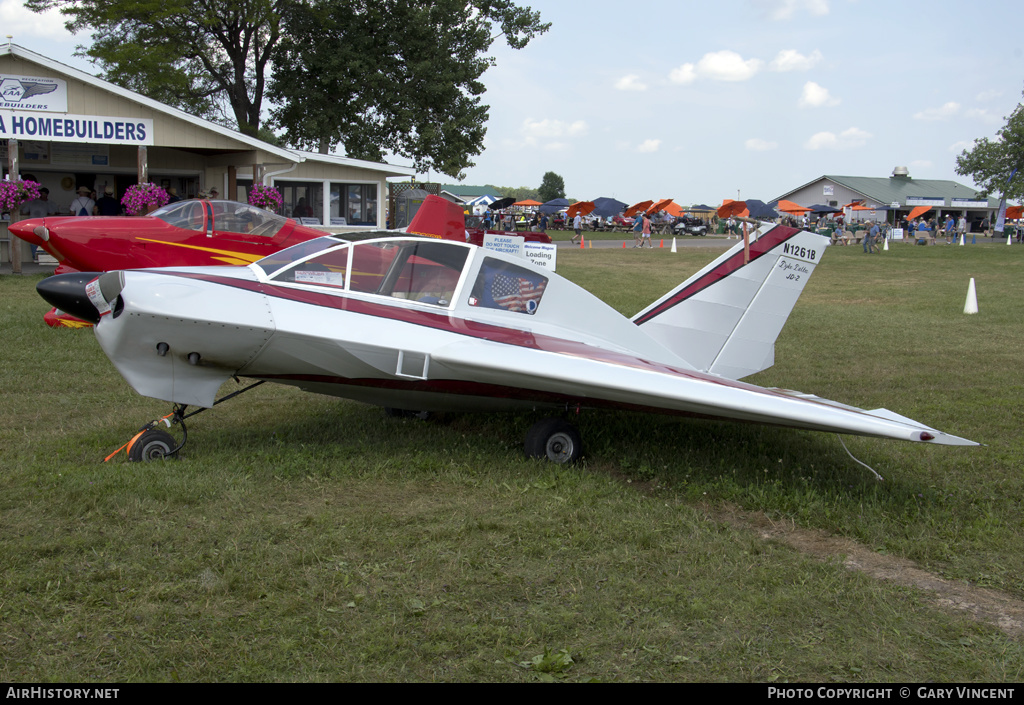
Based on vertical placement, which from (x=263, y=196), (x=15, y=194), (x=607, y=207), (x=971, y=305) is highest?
(x=607, y=207)

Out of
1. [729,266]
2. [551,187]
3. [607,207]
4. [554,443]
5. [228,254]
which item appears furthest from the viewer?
[551,187]

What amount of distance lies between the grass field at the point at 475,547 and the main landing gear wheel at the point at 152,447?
0.16 metres

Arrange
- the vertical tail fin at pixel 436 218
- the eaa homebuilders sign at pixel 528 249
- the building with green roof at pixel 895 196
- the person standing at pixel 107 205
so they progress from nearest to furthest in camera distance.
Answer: the eaa homebuilders sign at pixel 528 249 → the vertical tail fin at pixel 436 218 → the person standing at pixel 107 205 → the building with green roof at pixel 895 196

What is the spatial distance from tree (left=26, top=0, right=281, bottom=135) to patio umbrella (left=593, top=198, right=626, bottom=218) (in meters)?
34.1

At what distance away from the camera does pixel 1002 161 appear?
6675 cm

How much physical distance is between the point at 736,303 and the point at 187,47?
111 ft

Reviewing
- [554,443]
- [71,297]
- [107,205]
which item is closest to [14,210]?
[107,205]

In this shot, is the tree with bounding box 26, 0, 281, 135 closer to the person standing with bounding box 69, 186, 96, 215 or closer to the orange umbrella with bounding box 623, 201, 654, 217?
the person standing with bounding box 69, 186, 96, 215

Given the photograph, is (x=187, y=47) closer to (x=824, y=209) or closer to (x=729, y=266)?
(x=729, y=266)

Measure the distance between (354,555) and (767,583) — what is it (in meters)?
2.49

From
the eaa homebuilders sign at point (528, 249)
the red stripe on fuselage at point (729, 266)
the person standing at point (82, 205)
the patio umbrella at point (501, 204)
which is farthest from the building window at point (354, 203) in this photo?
the red stripe on fuselage at point (729, 266)

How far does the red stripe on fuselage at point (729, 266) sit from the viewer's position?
812 centimetres

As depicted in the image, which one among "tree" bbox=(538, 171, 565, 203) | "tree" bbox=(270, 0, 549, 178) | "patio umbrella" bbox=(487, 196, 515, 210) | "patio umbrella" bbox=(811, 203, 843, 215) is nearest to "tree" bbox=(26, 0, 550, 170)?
"tree" bbox=(270, 0, 549, 178)

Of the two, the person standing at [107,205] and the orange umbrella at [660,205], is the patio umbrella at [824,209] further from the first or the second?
the person standing at [107,205]
